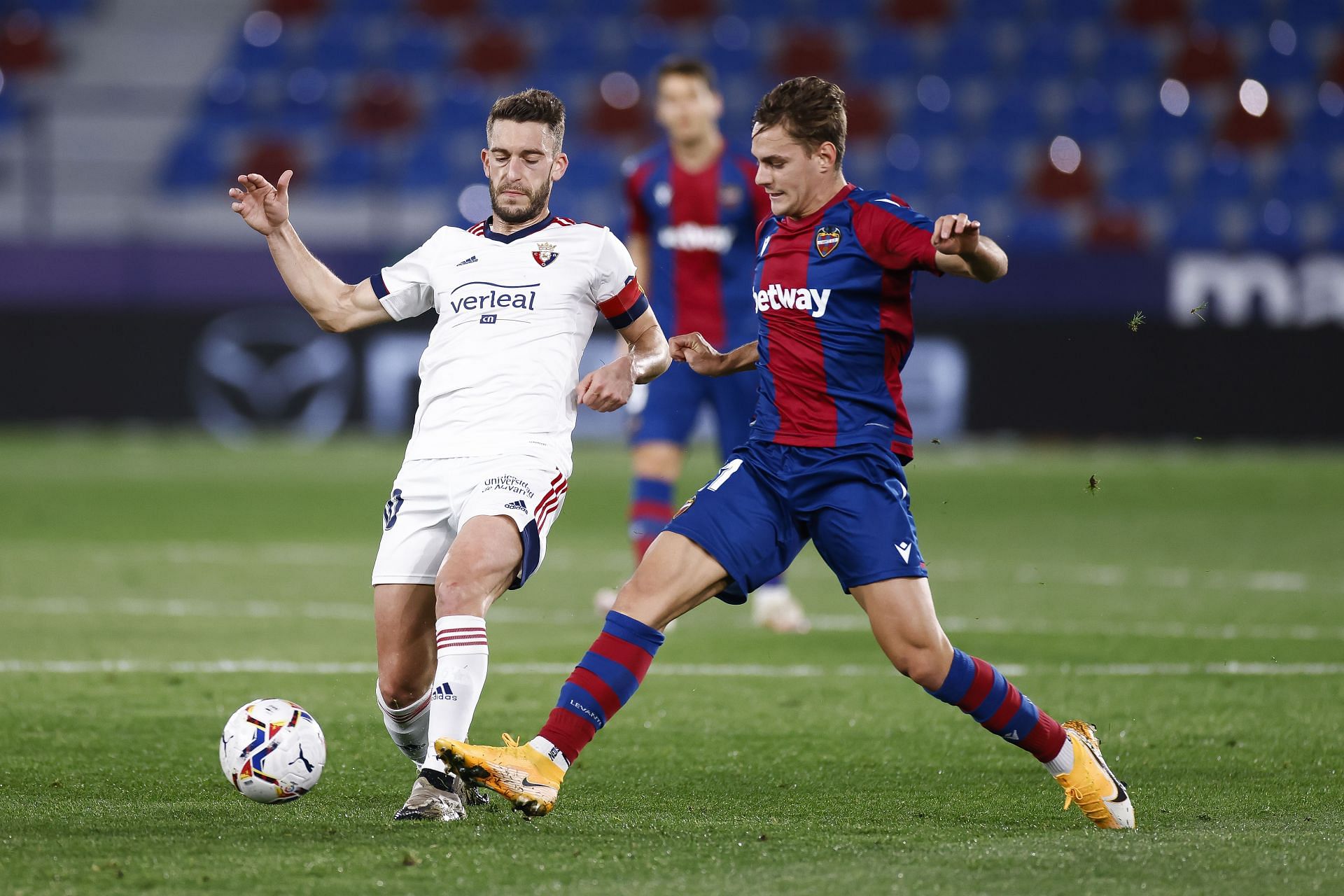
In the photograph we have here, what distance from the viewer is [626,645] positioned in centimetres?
474

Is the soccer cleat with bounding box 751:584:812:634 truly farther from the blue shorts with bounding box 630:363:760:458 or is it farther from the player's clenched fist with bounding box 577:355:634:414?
the player's clenched fist with bounding box 577:355:634:414

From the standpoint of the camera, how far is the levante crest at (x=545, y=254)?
16.9ft

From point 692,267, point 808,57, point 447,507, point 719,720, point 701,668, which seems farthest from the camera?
point 808,57

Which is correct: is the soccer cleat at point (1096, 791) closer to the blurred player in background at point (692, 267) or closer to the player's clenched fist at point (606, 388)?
the player's clenched fist at point (606, 388)

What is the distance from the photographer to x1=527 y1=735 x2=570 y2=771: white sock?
180 inches

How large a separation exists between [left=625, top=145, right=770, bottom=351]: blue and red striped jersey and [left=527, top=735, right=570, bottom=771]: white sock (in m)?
4.17

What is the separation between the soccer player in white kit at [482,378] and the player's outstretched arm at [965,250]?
1.00m

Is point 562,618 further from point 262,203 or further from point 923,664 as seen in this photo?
point 923,664

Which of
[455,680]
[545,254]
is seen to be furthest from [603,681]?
[545,254]

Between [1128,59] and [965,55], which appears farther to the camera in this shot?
[965,55]

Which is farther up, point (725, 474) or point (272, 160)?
point (272, 160)

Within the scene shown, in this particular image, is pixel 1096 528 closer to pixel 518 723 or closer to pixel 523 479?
pixel 518 723

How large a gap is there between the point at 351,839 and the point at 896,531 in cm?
163

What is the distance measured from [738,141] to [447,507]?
15.6m
